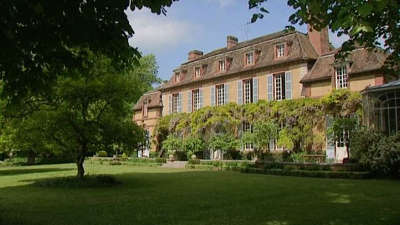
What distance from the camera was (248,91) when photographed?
31.5m

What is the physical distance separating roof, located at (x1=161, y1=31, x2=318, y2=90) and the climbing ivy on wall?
3.23 m

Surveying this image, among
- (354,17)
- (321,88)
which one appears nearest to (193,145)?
(321,88)

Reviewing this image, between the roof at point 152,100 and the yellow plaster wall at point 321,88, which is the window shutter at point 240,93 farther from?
the roof at point 152,100

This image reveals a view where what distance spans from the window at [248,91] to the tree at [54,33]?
84.2 ft

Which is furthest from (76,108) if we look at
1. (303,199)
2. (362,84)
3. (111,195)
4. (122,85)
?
(362,84)

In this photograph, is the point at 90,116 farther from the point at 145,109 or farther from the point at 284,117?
the point at 145,109

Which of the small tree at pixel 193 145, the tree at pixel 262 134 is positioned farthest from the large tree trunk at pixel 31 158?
the tree at pixel 262 134

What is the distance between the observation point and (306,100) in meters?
26.1

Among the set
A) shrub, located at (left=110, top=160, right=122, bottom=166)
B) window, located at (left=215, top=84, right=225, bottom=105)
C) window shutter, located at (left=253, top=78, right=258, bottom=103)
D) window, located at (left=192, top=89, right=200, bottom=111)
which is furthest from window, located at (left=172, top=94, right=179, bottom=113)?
window shutter, located at (left=253, top=78, right=258, bottom=103)

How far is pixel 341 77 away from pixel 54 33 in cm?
2245

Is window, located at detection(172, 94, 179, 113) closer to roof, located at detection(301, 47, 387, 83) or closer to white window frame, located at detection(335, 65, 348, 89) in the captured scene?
roof, located at detection(301, 47, 387, 83)

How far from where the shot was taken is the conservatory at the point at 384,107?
18.9 meters

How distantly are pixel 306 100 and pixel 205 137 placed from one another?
10.2m

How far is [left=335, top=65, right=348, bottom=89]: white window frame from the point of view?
81.4ft
